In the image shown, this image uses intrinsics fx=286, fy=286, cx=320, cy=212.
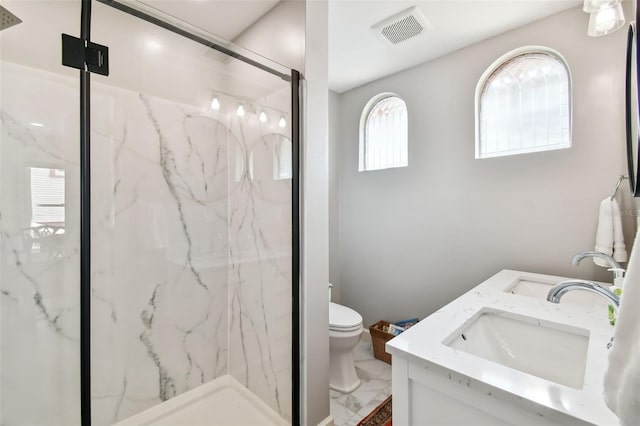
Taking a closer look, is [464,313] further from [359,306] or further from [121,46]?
[121,46]

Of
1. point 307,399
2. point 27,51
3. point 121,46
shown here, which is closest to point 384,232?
point 307,399

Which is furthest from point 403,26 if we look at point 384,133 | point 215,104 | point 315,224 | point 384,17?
point 315,224

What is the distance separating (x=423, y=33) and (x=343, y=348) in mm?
2188

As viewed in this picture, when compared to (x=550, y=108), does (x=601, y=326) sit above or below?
below

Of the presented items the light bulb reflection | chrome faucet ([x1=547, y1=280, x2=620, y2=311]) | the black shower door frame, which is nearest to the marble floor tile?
the black shower door frame

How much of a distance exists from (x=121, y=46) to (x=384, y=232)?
2190 mm

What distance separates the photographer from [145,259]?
161cm

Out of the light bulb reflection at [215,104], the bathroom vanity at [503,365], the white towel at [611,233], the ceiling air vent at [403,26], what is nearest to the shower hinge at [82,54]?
the light bulb reflection at [215,104]

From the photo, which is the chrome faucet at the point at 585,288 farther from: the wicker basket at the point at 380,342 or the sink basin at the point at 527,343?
the wicker basket at the point at 380,342

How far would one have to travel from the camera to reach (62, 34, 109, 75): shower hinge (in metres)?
1.24

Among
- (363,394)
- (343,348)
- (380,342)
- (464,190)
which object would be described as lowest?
(363,394)

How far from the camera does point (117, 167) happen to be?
1.49m

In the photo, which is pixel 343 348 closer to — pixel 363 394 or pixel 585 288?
pixel 363 394

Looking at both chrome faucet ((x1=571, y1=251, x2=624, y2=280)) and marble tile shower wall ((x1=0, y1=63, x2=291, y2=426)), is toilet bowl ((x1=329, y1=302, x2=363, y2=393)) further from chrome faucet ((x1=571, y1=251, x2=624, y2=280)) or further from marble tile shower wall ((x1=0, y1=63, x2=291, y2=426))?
chrome faucet ((x1=571, y1=251, x2=624, y2=280))
